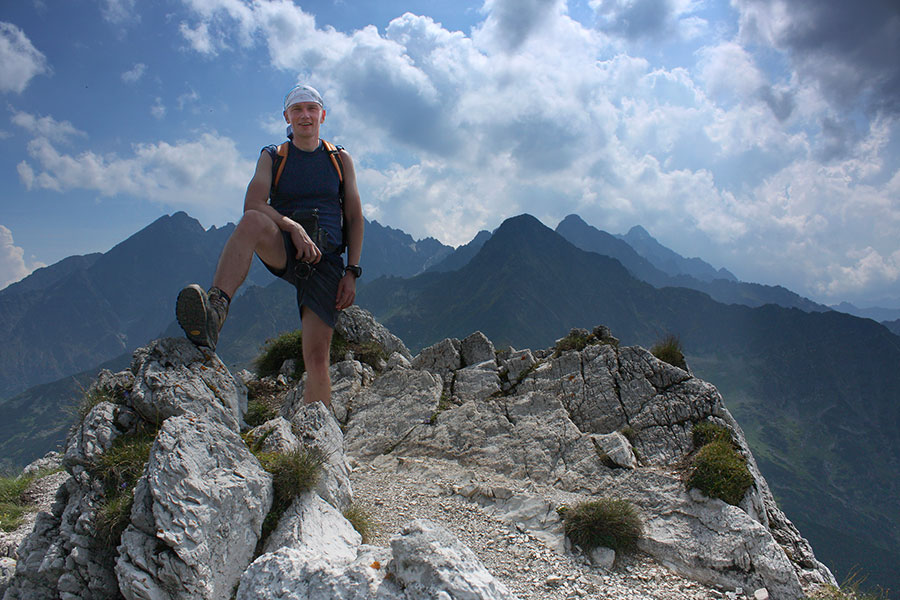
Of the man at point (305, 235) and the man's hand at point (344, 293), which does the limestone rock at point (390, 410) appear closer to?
the man at point (305, 235)

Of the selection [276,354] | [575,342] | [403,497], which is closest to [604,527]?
[403,497]

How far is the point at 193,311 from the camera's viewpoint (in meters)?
5.82

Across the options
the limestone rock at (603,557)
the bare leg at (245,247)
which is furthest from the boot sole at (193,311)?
the limestone rock at (603,557)

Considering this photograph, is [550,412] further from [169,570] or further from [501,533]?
[169,570]

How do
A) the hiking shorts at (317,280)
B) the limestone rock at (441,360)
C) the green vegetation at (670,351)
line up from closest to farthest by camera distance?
the hiking shorts at (317,280) → the green vegetation at (670,351) → the limestone rock at (441,360)

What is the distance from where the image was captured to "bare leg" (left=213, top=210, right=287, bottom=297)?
605 centimetres

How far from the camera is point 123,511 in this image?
473 centimetres

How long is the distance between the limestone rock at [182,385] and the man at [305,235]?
314 mm

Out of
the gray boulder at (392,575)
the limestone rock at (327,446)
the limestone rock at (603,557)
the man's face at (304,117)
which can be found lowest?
the limestone rock at (603,557)

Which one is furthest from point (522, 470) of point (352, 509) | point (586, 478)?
point (352, 509)

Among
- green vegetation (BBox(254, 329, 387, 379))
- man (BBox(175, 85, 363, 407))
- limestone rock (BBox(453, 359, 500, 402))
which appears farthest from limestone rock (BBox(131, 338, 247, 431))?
green vegetation (BBox(254, 329, 387, 379))

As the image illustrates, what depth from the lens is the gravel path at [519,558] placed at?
580 cm

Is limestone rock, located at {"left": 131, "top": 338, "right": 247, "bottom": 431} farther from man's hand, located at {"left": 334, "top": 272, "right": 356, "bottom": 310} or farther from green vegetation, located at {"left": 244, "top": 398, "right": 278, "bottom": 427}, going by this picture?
green vegetation, located at {"left": 244, "top": 398, "right": 278, "bottom": 427}

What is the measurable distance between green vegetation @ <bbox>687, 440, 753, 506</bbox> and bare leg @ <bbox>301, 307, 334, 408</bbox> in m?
6.13
